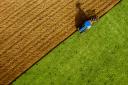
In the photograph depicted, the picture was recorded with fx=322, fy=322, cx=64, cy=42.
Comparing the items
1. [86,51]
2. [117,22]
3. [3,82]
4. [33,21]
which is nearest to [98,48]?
[86,51]

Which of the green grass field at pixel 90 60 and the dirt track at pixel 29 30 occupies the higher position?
the dirt track at pixel 29 30

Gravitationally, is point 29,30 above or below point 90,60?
above

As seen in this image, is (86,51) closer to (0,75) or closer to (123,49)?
(123,49)

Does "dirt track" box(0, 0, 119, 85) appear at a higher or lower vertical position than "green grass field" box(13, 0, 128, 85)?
higher
